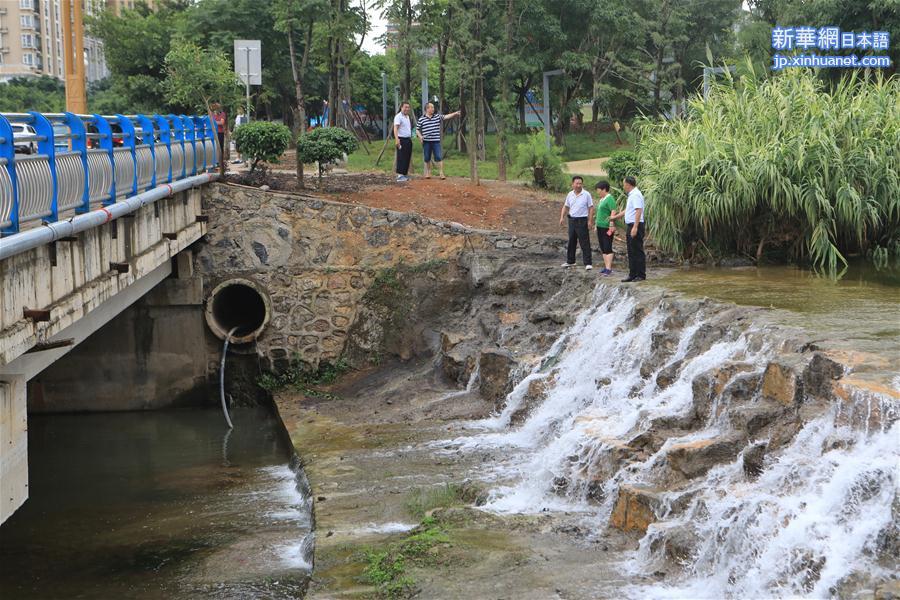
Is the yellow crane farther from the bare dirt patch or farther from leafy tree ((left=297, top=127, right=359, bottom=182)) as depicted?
the bare dirt patch

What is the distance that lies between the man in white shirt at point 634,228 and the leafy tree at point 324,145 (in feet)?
25.5

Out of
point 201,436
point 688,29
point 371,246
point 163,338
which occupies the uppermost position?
point 688,29

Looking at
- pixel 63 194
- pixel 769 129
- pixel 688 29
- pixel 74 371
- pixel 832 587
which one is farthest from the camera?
pixel 688 29

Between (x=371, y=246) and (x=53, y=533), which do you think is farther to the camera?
(x=371, y=246)

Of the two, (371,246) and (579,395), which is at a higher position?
(371,246)

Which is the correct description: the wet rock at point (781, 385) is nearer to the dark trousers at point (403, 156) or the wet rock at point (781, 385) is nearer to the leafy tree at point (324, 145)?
the leafy tree at point (324, 145)

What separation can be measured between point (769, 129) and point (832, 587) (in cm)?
1143

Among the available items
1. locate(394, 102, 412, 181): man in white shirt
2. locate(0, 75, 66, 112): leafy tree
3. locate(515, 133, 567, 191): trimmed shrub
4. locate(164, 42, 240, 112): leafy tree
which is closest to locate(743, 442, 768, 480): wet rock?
locate(394, 102, 412, 181): man in white shirt

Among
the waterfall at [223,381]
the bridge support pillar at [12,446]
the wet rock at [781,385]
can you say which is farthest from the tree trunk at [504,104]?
the bridge support pillar at [12,446]

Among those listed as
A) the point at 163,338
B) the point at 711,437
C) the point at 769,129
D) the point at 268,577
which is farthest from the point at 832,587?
the point at 163,338

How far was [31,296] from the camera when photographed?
11.1 m

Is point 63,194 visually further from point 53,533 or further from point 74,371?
point 74,371

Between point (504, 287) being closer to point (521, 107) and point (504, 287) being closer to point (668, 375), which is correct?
point (668, 375)

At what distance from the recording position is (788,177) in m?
17.5
